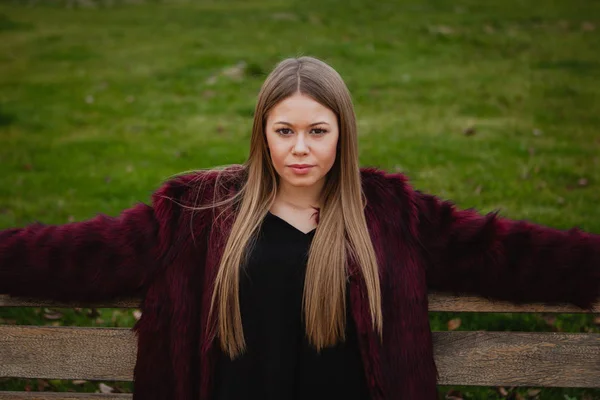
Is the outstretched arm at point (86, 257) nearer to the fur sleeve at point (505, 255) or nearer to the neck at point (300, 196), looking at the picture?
the neck at point (300, 196)

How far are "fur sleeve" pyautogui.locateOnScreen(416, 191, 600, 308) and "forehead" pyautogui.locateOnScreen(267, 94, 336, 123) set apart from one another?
1.90 feet

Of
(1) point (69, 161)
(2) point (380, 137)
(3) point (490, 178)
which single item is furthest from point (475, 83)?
(1) point (69, 161)

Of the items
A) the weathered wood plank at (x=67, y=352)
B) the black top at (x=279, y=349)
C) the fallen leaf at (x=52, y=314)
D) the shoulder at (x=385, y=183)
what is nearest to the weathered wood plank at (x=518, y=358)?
the black top at (x=279, y=349)

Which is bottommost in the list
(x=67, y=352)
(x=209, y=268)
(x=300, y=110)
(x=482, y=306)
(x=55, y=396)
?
(x=55, y=396)

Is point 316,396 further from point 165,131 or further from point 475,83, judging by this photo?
point 475,83

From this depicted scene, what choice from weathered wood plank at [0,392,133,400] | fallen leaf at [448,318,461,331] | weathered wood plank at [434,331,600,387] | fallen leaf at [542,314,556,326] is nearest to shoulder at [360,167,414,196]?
weathered wood plank at [434,331,600,387]

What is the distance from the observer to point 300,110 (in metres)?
2.56

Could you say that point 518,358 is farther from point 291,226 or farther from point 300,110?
point 300,110

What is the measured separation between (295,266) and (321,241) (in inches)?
5.7

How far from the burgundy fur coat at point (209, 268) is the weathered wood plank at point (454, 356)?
0.31 m

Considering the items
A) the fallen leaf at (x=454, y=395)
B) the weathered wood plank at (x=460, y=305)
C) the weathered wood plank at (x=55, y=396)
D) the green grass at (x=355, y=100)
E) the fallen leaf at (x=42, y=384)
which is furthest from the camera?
the green grass at (x=355, y=100)

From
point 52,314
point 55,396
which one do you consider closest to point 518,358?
point 55,396

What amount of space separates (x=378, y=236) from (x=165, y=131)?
6147mm

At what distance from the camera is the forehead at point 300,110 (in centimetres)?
256
